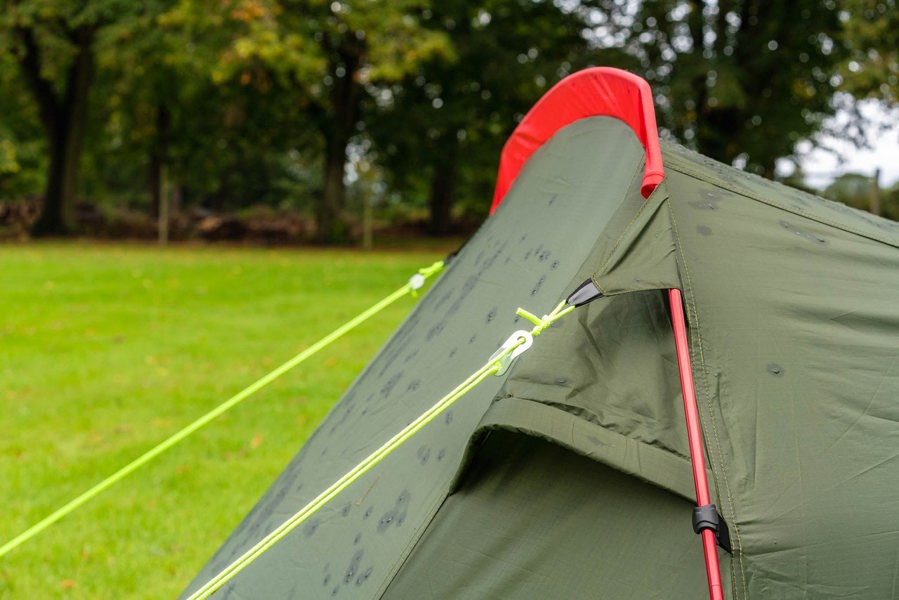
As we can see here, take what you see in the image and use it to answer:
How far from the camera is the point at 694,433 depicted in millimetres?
1891

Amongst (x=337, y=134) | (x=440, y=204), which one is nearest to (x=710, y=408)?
(x=337, y=134)

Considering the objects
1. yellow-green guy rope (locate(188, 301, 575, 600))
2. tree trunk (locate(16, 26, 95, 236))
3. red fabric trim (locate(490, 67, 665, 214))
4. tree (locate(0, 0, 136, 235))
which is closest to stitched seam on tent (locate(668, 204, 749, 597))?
red fabric trim (locate(490, 67, 665, 214))

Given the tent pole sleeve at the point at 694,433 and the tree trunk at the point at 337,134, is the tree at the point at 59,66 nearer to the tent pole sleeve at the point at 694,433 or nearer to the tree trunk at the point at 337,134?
the tree trunk at the point at 337,134

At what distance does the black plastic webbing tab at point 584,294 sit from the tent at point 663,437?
0.01 m

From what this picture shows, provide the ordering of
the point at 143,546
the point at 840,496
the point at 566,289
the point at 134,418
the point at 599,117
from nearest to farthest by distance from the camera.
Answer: the point at 840,496 < the point at 566,289 < the point at 599,117 < the point at 143,546 < the point at 134,418

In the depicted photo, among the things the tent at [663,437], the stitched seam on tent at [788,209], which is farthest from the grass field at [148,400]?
the stitched seam on tent at [788,209]

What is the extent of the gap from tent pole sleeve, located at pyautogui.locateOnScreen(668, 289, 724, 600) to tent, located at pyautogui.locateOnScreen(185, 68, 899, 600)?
16 millimetres

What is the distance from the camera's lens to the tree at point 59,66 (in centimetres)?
1773

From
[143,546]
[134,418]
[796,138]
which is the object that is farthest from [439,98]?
[143,546]

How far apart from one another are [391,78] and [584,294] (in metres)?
15.2

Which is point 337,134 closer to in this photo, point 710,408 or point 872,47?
point 872,47

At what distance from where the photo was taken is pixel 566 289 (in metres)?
2.26

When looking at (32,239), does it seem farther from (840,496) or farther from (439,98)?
(840,496)

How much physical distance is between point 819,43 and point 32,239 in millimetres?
16643
